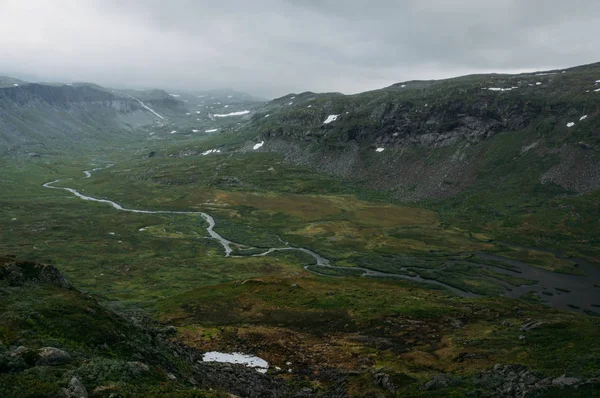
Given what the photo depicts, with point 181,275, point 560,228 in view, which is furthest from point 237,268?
point 560,228

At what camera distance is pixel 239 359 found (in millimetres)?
47750

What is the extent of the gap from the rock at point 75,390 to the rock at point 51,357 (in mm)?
3889

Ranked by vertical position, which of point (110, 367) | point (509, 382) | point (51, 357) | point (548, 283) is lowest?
point (548, 283)

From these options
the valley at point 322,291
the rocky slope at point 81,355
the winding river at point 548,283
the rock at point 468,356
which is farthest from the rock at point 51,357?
the winding river at point 548,283

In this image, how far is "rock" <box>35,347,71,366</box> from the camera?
25094mm

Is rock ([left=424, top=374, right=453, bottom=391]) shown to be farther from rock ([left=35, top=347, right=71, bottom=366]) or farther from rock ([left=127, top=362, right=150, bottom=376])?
rock ([left=35, top=347, right=71, bottom=366])

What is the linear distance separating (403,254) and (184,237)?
7633 centimetres

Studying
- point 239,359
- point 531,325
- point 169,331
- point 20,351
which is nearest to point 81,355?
point 20,351

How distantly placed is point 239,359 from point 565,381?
31.9 metres

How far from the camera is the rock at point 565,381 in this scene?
97.7 feet

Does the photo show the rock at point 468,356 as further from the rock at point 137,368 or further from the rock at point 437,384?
the rock at point 137,368

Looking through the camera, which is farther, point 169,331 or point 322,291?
point 322,291

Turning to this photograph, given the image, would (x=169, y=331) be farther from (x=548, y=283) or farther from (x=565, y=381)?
(x=548, y=283)

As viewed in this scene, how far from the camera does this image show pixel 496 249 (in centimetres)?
13488
